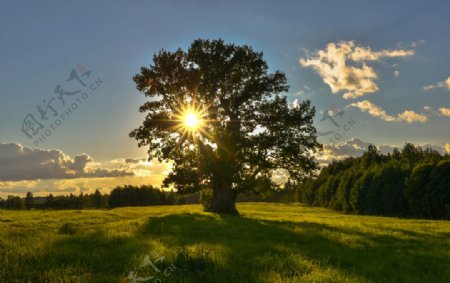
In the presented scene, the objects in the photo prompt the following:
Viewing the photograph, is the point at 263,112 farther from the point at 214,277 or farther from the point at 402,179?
the point at 402,179

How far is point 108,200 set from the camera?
17150 centimetres

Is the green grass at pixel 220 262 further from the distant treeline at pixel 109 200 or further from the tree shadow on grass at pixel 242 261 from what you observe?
the distant treeline at pixel 109 200

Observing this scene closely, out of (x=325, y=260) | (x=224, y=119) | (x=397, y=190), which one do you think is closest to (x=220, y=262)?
(x=325, y=260)

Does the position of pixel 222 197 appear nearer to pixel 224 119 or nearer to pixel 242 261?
pixel 224 119

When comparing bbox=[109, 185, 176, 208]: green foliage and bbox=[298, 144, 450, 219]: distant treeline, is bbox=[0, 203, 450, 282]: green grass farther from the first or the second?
bbox=[109, 185, 176, 208]: green foliage

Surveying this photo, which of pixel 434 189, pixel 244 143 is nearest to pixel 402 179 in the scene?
pixel 434 189

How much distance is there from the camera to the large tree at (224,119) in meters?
42.0

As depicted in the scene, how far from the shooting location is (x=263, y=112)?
Answer: 43531mm

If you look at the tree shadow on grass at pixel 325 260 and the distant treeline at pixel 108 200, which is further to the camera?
the distant treeline at pixel 108 200

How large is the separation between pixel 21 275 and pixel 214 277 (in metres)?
4.03

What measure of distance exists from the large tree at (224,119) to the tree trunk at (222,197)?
0.34 feet

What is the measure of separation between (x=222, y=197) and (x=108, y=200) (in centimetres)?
13556

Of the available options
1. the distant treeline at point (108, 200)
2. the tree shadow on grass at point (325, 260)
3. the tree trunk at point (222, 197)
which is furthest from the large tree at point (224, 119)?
the distant treeline at point (108, 200)

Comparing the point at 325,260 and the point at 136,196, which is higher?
the point at 136,196
